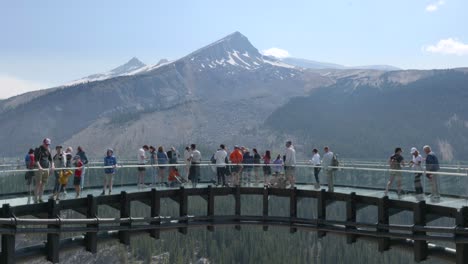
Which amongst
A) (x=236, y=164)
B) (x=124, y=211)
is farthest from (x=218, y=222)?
(x=124, y=211)

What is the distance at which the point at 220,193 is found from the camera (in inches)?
1250

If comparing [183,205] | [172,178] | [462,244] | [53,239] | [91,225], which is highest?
[172,178]

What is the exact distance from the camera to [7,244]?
21.8 metres

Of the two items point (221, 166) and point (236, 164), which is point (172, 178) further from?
point (236, 164)

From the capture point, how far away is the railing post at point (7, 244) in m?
21.3

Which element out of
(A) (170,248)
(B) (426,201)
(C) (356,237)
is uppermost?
(B) (426,201)

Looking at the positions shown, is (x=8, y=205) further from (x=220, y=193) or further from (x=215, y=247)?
(x=215, y=247)

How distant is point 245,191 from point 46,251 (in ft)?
39.1

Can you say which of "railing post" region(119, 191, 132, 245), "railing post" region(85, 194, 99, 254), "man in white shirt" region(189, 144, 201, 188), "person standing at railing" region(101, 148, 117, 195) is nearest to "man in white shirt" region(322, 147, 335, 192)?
"man in white shirt" region(189, 144, 201, 188)

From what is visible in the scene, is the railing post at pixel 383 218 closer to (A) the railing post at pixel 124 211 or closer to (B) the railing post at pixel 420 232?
(B) the railing post at pixel 420 232

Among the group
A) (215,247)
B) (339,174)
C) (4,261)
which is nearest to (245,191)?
(339,174)

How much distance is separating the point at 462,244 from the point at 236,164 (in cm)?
1275

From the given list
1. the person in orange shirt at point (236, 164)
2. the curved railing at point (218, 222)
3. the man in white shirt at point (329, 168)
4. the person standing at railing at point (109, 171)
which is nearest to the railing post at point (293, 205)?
the curved railing at point (218, 222)

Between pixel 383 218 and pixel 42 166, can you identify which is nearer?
pixel 42 166
